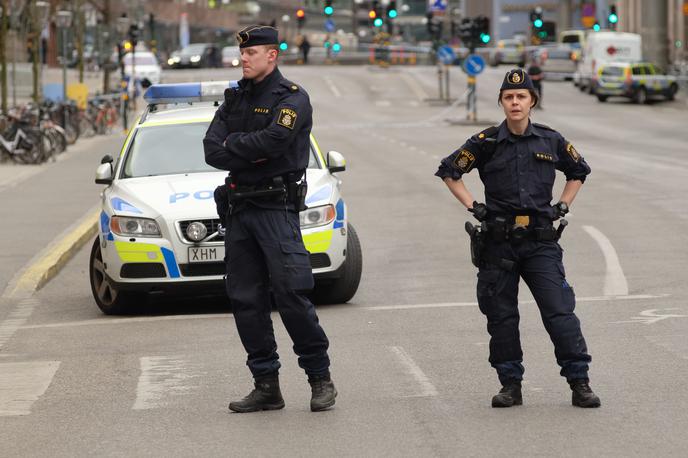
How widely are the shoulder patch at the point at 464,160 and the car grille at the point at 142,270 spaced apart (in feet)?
13.0

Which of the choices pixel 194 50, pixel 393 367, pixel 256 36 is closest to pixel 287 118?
pixel 256 36

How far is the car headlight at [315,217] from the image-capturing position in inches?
449

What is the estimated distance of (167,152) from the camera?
12609 millimetres

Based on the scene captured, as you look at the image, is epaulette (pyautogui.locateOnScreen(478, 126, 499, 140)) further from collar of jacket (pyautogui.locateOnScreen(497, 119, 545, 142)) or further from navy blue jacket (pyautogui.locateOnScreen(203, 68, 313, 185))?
navy blue jacket (pyautogui.locateOnScreen(203, 68, 313, 185))

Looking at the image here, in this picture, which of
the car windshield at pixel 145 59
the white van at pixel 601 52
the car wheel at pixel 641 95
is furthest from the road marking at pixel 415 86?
the car windshield at pixel 145 59

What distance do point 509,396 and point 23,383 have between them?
278cm

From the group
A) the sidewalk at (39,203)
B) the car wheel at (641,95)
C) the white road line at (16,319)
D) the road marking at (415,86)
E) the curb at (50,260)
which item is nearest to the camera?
the white road line at (16,319)

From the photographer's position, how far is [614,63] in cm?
5862

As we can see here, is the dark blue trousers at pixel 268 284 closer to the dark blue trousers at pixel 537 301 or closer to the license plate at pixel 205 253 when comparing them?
the dark blue trousers at pixel 537 301

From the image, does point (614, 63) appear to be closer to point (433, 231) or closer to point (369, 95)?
point (369, 95)

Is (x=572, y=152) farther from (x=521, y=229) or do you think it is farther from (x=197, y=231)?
(x=197, y=231)

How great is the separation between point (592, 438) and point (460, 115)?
154 feet

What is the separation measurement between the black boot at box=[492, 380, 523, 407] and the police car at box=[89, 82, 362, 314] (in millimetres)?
3758

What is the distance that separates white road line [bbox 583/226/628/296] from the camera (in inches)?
484
